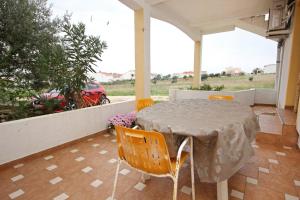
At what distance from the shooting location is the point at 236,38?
721cm

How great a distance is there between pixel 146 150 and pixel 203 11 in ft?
16.8

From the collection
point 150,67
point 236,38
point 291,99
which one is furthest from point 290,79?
point 236,38

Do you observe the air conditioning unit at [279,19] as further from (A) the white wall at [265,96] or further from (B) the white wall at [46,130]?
(B) the white wall at [46,130]

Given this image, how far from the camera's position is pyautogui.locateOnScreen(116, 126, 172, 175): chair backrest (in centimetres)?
109

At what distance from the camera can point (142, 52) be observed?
154 inches

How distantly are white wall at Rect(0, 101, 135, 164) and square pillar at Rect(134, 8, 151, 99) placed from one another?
43.3 inches

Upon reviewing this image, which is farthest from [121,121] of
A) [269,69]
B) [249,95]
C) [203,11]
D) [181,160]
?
[269,69]

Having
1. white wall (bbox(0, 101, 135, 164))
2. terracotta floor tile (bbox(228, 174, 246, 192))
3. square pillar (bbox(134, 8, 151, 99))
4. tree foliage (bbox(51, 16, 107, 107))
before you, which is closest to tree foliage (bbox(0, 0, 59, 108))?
tree foliage (bbox(51, 16, 107, 107))

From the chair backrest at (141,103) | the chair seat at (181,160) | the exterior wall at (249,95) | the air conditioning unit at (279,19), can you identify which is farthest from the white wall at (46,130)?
the air conditioning unit at (279,19)

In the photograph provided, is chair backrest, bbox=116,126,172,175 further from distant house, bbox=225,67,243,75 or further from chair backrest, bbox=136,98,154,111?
distant house, bbox=225,67,243,75

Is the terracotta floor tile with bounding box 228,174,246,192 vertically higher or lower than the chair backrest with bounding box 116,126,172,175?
lower

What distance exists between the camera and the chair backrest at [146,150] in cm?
109

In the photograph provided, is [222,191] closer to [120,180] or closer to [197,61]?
[120,180]

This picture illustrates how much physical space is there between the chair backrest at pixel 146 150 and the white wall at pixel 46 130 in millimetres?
1785
